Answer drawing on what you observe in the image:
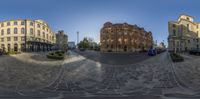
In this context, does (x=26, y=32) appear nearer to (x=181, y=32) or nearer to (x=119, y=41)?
(x=181, y=32)

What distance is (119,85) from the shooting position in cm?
1509

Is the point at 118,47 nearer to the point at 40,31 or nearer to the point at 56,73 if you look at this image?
the point at 40,31

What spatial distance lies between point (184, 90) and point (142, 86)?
273cm

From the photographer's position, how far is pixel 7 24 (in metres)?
25.6

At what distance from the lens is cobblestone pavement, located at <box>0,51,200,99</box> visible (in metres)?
12.2

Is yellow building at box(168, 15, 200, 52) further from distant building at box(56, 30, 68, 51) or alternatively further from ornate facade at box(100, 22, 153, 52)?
ornate facade at box(100, 22, 153, 52)

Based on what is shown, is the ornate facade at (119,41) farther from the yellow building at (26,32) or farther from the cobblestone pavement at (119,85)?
the cobblestone pavement at (119,85)

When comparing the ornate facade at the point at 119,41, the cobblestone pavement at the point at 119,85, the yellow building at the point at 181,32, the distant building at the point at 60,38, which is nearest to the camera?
the cobblestone pavement at the point at 119,85

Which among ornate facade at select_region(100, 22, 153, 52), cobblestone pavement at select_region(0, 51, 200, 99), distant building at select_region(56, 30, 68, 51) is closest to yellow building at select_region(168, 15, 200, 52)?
cobblestone pavement at select_region(0, 51, 200, 99)

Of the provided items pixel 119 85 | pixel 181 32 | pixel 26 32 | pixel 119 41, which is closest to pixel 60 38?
pixel 26 32

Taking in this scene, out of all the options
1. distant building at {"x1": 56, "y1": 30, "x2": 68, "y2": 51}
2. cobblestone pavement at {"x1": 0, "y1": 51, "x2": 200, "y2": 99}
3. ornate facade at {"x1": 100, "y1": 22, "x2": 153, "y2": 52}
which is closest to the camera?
cobblestone pavement at {"x1": 0, "y1": 51, "x2": 200, "y2": 99}

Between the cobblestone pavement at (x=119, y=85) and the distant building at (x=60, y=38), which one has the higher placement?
the distant building at (x=60, y=38)

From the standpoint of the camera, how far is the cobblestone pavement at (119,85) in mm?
12242

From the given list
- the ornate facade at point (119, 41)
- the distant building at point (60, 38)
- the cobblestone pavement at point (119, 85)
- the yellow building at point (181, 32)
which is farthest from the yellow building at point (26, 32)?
the ornate facade at point (119, 41)
